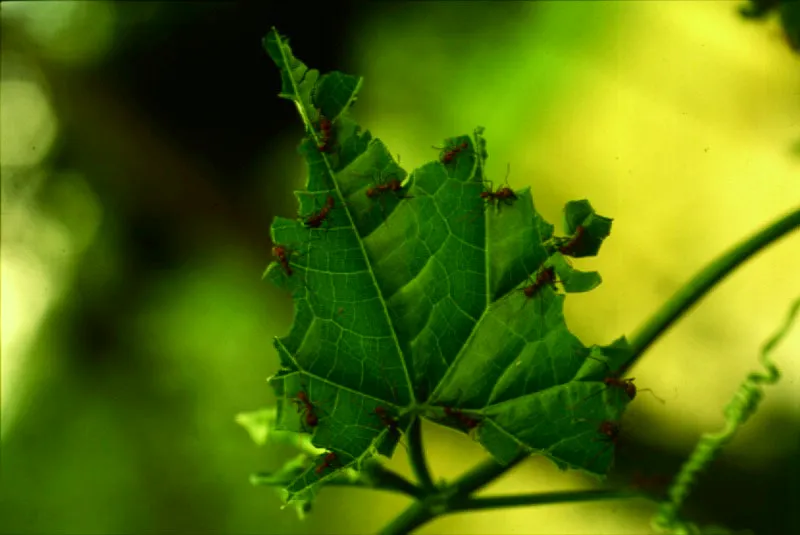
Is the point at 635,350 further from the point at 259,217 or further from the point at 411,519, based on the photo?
the point at 259,217

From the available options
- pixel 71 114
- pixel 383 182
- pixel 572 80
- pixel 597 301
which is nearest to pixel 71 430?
pixel 71 114

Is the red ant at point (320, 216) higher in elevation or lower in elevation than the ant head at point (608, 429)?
higher

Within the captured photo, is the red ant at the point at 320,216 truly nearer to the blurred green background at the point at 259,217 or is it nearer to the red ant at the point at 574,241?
the red ant at the point at 574,241

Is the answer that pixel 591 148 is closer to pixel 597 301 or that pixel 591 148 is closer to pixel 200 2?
pixel 597 301

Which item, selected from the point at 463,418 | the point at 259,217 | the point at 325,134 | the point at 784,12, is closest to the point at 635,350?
the point at 463,418

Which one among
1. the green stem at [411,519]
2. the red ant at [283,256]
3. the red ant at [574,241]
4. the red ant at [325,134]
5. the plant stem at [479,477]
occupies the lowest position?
the green stem at [411,519]

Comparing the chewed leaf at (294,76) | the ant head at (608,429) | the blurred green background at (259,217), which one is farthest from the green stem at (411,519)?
the blurred green background at (259,217)

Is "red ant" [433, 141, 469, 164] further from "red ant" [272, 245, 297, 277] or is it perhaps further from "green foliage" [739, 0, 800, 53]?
"green foliage" [739, 0, 800, 53]

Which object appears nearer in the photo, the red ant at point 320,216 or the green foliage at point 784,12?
the red ant at point 320,216
